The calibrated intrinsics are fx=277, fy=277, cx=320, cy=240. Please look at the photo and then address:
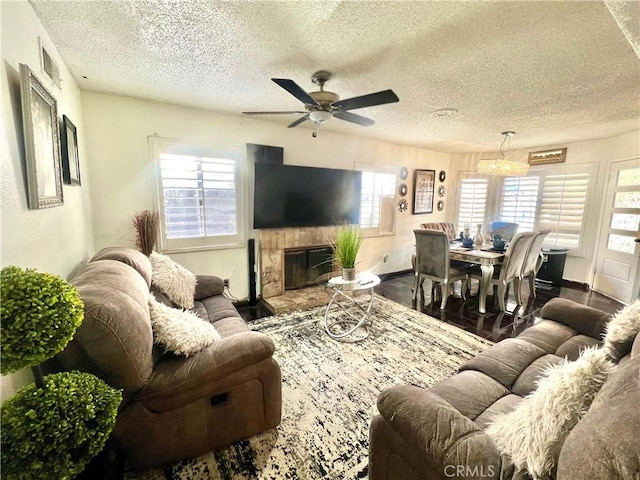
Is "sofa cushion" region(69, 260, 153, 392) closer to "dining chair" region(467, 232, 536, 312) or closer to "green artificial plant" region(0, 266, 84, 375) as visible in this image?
"green artificial plant" region(0, 266, 84, 375)

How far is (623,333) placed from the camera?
140 cm

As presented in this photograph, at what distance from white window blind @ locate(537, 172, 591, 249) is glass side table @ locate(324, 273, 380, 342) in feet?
12.7

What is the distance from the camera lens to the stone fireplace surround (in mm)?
3798

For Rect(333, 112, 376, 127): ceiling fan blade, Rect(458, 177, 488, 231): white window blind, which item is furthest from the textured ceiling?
Rect(458, 177, 488, 231): white window blind

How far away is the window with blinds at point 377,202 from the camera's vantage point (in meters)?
4.83

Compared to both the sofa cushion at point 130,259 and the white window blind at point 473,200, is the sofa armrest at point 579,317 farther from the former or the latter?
the white window blind at point 473,200

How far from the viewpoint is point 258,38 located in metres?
1.75

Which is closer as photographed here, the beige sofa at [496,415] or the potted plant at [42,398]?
the beige sofa at [496,415]


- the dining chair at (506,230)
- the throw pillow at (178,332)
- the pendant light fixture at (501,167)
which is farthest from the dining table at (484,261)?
→ the throw pillow at (178,332)

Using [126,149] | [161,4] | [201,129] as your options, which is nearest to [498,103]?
[161,4]

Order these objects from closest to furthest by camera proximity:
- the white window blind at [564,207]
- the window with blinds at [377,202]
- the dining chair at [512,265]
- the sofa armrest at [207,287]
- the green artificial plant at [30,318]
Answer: the green artificial plant at [30,318]
the sofa armrest at [207,287]
the dining chair at [512,265]
the white window blind at [564,207]
the window with blinds at [377,202]

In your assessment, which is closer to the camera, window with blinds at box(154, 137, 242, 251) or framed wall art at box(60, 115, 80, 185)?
framed wall art at box(60, 115, 80, 185)

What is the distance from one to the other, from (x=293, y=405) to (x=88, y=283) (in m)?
1.45

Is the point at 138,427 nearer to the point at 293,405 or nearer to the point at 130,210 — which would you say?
the point at 293,405
